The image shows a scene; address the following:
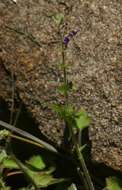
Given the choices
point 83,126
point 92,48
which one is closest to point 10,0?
point 92,48

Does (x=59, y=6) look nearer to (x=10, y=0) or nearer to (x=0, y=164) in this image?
(x=10, y=0)

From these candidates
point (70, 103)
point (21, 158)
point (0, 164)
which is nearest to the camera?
point (0, 164)

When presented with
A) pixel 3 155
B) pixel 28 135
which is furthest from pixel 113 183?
pixel 3 155

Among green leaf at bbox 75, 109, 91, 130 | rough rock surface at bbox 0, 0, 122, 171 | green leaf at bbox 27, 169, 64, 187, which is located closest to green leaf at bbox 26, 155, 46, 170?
green leaf at bbox 27, 169, 64, 187

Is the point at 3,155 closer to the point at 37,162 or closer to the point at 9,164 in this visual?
the point at 9,164

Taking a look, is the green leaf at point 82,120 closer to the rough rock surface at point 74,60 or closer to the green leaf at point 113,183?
the rough rock surface at point 74,60

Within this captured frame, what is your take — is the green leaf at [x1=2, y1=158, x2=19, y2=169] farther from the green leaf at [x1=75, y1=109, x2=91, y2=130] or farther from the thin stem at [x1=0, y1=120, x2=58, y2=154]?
the green leaf at [x1=75, y1=109, x2=91, y2=130]

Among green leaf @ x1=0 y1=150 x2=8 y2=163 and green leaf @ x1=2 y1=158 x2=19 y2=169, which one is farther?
green leaf @ x1=2 y1=158 x2=19 y2=169
